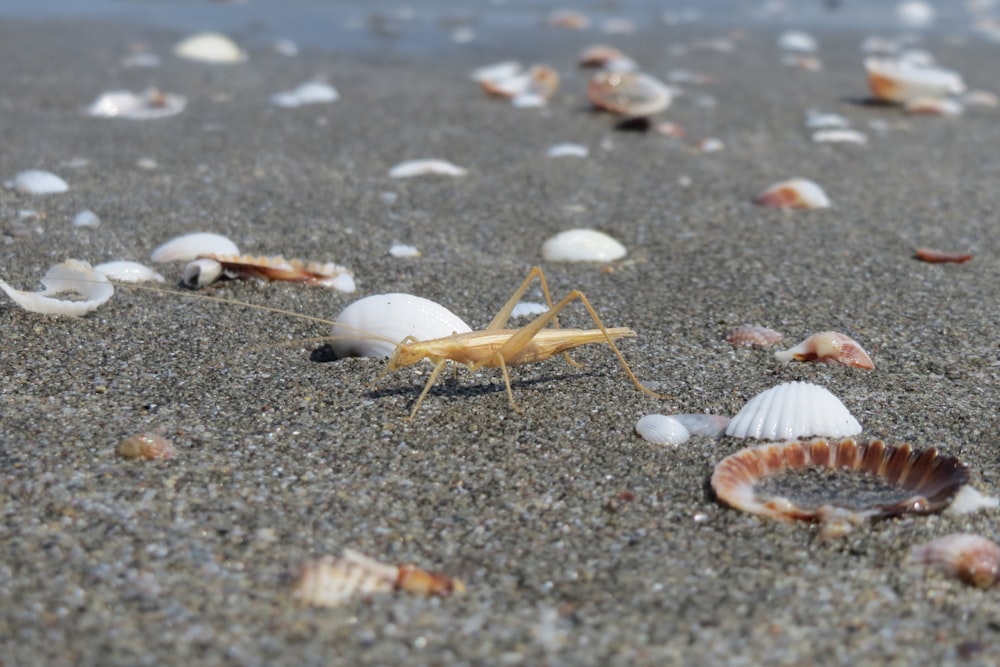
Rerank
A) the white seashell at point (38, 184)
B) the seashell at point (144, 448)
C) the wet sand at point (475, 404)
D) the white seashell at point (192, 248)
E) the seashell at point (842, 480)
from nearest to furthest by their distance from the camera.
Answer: the wet sand at point (475, 404) → the seashell at point (842, 480) → the seashell at point (144, 448) → the white seashell at point (192, 248) → the white seashell at point (38, 184)

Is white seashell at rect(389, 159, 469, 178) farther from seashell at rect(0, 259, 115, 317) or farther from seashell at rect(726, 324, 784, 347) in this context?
seashell at rect(726, 324, 784, 347)

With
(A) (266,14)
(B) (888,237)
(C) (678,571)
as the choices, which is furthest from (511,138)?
(A) (266,14)

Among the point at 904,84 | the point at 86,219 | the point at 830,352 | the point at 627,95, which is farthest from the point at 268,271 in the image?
the point at 904,84

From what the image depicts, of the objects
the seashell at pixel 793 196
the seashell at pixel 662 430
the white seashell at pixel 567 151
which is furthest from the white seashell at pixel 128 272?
the seashell at pixel 793 196

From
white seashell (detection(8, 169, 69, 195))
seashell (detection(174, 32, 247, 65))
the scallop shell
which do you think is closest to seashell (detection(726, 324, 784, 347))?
the scallop shell

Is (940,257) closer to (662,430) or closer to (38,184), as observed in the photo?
(662,430)

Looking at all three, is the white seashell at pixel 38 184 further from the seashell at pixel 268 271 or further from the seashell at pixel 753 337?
the seashell at pixel 753 337
